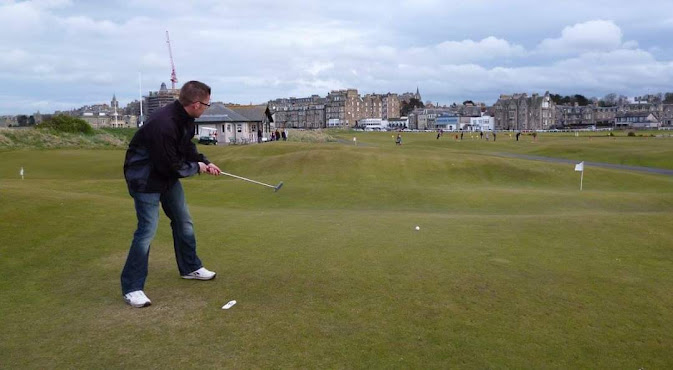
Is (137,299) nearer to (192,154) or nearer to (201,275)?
(201,275)

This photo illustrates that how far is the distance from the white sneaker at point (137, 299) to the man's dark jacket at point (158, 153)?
1.45m

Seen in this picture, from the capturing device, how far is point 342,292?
7.91 meters

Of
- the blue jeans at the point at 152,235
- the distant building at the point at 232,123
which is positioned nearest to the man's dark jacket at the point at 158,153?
the blue jeans at the point at 152,235

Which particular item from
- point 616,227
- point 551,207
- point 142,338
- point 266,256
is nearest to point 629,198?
point 551,207

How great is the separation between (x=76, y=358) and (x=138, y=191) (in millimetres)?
2821

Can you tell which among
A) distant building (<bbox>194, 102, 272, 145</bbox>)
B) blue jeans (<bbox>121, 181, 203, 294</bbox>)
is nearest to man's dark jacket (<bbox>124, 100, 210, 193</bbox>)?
blue jeans (<bbox>121, 181, 203, 294</bbox>)

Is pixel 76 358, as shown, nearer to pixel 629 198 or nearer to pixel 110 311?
pixel 110 311

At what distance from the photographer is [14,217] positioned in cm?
1258

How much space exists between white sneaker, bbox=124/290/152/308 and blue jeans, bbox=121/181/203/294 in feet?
0.32

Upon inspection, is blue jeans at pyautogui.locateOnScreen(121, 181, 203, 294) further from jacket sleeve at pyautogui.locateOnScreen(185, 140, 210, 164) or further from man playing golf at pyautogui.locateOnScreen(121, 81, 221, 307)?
jacket sleeve at pyautogui.locateOnScreen(185, 140, 210, 164)

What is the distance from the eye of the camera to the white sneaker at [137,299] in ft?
23.9

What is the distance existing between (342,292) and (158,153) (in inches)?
129

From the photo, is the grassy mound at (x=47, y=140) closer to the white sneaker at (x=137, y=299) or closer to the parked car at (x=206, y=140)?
the parked car at (x=206, y=140)

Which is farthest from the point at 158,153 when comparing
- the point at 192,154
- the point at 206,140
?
the point at 206,140
